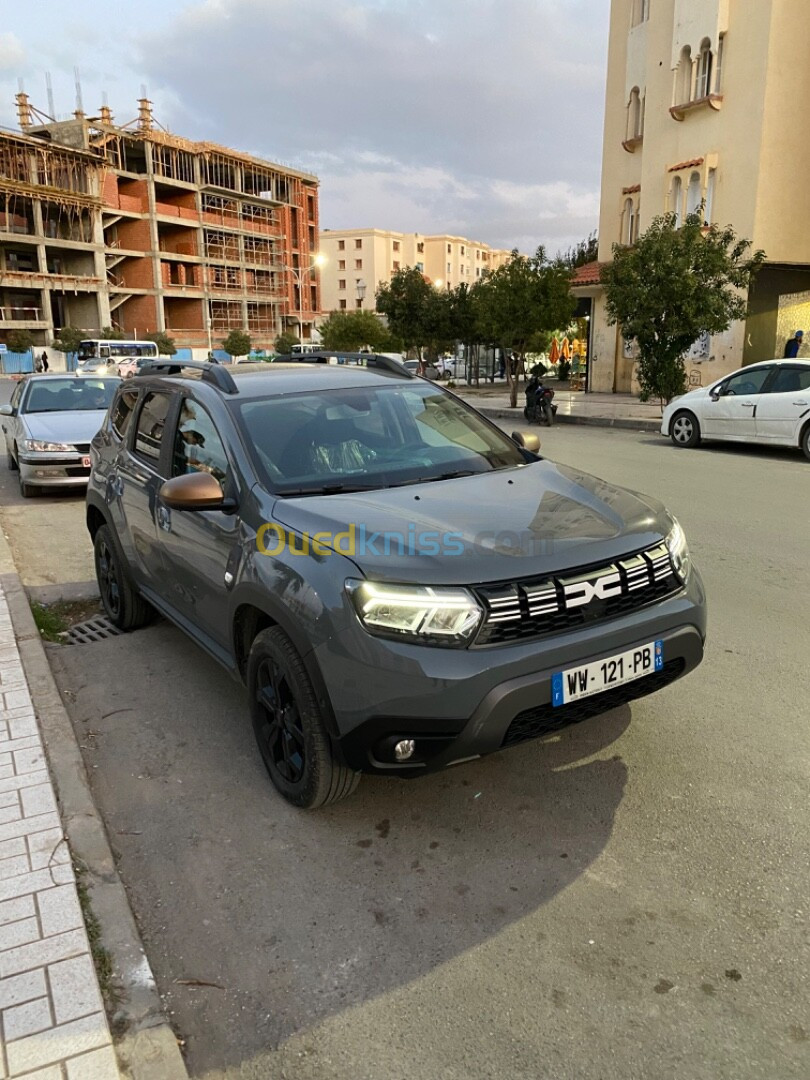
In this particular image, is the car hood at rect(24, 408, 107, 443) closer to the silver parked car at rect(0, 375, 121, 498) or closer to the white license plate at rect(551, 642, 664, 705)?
the silver parked car at rect(0, 375, 121, 498)

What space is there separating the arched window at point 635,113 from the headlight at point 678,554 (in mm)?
28244

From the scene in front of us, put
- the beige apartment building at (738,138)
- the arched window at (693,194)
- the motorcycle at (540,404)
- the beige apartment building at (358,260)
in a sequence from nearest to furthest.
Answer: the motorcycle at (540,404), the beige apartment building at (738,138), the arched window at (693,194), the beige apartment building at (358,260)

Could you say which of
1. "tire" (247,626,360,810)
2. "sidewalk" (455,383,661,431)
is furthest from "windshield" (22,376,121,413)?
"sidewalk" (455,383,661,431)

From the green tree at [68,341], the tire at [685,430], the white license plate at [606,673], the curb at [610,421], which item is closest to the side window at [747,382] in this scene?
the tire at [685,430]

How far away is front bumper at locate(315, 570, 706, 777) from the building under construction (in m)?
63.0

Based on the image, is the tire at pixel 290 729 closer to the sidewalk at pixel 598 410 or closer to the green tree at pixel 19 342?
the sidewalk at pixel 598 410

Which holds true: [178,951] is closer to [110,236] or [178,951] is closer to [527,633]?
[527,633]

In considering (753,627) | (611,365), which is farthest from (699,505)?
(611,365)

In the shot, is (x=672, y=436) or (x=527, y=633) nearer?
(x=527, y=633)

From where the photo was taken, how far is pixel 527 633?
9.29 ft

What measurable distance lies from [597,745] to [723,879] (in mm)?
960

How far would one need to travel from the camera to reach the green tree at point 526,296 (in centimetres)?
2278

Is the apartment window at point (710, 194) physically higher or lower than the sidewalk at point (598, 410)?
higher

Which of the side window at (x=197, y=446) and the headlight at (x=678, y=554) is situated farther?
the side window at (x=197, y=446)
